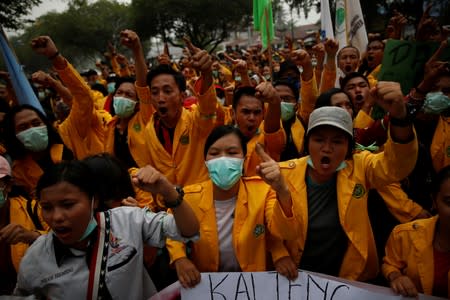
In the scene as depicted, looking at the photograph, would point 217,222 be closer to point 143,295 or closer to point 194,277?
point 194,277

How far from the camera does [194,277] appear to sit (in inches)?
80.5

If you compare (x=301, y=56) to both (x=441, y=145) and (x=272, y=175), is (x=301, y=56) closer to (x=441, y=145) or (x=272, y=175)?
(x=441, y=145)

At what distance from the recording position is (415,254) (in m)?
2.06

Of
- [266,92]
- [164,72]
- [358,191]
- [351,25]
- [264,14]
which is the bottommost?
[358,191]

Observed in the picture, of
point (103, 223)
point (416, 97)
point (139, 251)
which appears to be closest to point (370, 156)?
point (416, 97)

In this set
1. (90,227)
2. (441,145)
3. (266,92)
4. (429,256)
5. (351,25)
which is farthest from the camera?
(351,25)

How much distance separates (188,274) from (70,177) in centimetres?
Answer: 85

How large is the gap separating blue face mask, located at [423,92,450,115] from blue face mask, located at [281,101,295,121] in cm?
125

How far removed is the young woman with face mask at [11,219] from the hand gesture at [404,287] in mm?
2163

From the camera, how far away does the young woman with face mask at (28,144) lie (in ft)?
10.4

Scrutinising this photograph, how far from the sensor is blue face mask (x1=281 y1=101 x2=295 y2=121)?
3.82 metres

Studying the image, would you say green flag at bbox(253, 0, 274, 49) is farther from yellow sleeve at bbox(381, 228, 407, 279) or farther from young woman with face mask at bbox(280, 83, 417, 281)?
yellow sleeve at bbox(381, 228, 407, 279)

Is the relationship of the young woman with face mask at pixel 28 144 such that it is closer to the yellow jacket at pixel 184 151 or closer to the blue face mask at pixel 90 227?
the yellow jacket at pixel 184 151

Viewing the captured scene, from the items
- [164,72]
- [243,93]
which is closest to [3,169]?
[164,72]
